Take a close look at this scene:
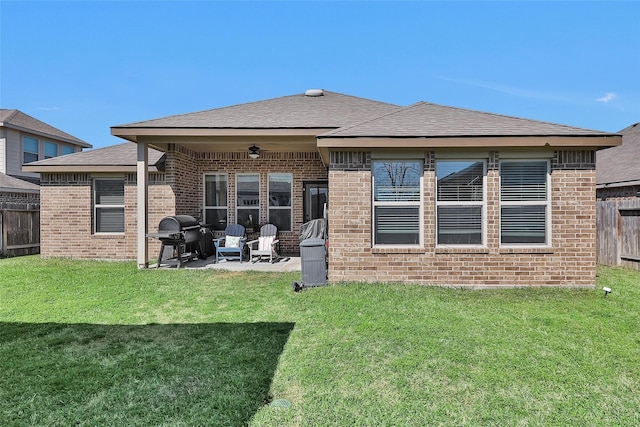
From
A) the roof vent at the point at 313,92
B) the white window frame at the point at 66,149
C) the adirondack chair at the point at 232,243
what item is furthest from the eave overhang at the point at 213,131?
the white window frame at the point at 66,149

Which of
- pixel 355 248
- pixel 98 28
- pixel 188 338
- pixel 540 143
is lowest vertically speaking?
pixel 188 338

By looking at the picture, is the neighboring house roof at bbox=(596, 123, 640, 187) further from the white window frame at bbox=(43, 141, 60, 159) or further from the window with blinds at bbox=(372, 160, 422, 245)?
the white window frame at bbox=(43, 141, 60, 159)

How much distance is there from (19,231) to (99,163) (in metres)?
5.07

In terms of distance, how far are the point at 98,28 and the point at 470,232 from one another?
11546mm

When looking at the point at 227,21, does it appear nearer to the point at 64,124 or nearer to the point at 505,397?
the point at 505,397

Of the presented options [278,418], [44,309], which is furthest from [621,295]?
[44,309]

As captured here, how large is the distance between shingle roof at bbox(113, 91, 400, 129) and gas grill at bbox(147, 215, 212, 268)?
2.44 m

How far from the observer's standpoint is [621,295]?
235 inches

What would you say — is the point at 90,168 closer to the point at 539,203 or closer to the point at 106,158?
the point at 106,158

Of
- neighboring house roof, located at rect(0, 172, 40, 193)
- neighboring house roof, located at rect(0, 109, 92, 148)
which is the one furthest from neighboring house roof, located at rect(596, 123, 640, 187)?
neighboring house roof, located at rect(0, 109, 92, 148)

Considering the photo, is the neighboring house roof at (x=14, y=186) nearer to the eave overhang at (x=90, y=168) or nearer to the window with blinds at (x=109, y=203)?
the eave overhang at (x=90, y=168)

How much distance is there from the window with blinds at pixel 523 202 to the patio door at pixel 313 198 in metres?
5.56

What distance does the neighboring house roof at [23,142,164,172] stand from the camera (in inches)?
381

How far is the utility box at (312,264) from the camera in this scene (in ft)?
21.5
